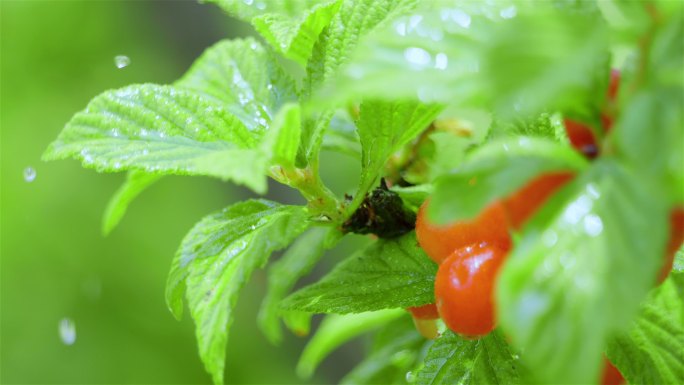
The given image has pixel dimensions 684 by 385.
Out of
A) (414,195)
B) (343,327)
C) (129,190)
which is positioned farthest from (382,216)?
(343,327)

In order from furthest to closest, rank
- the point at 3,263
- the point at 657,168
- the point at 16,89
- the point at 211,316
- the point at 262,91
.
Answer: the point at 16,89 < the point at 3,263 < the point at 262,91 < the point at 211,316 < the point at 657,168

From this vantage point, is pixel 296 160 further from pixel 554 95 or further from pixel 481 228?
pixel 554 95

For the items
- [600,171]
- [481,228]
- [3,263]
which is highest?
[600,171]

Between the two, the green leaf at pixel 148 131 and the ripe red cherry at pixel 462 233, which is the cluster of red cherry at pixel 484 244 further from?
the green leaf at pixel 148 131

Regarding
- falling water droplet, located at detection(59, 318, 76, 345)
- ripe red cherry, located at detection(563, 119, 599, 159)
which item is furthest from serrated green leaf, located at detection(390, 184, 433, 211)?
falling water droplet, located at detection(59, 318, 76, 345)

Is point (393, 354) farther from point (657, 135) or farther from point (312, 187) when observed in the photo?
point (657, 135)

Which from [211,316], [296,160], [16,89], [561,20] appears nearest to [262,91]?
[296,160]

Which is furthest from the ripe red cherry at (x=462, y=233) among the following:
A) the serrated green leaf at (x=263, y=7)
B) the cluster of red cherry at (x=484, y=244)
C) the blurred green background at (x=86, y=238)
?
the blurred green background at (x=86, y=238)
